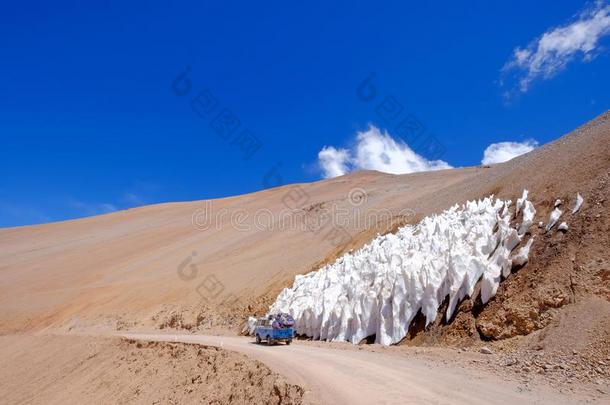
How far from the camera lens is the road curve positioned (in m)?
7.60

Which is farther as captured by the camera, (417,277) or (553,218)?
(417,277)

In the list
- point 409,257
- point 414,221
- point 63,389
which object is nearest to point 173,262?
point 63,389

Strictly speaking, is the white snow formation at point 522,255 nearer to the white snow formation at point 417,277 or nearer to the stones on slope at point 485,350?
the white snow formation at point 417,277

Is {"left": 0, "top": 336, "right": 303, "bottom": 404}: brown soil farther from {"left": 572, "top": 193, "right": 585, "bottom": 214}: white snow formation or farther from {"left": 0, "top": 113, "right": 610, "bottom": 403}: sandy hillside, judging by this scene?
{"left": 572, "top": 193, "right": 585, "bottom": 214}: white snow formation

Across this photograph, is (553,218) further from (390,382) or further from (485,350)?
(390,382)

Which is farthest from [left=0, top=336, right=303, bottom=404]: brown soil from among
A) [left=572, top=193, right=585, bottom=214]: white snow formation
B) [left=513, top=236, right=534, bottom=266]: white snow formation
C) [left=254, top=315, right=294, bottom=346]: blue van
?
[left=572, top=193, right=585, bottom=214]: white snow formation

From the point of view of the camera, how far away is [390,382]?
28.4 ft

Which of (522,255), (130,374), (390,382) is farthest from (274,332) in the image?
(522,255)

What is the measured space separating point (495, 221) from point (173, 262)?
3109cm

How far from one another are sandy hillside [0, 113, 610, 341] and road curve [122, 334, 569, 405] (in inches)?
116

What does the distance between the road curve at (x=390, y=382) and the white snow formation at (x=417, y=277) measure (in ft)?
9.02

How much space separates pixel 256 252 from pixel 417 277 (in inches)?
828

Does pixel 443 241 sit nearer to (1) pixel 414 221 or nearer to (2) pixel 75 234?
(1) pixel 414 221

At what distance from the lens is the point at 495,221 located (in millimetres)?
15477
